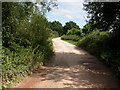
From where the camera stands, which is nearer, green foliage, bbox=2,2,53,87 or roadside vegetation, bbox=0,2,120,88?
green foliage, bbox=2,2,53,87

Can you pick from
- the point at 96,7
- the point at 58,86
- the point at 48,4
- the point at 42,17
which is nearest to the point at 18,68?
the point at 58,86

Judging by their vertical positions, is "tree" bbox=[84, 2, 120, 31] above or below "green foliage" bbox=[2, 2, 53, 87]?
above

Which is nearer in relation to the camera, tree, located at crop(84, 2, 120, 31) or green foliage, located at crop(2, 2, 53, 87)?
green foliage, located at crop(2, 2, 53, 87)

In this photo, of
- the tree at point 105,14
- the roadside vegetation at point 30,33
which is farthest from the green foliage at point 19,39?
the tree at point 105,14

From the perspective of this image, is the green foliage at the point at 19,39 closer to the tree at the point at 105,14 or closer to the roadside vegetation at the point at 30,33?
the roadside vegetation at the point at 30,33

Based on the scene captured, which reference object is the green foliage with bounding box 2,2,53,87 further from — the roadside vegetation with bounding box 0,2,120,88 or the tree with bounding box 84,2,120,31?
the tree with bounding box 84,2,120,31

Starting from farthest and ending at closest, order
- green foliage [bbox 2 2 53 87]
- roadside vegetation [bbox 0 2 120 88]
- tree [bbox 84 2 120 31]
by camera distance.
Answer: tree [bbox 84 2 120 31]
roadside vegetation [bbox 0 2 120 88]
green foliage [bbox 2 2 53 87]

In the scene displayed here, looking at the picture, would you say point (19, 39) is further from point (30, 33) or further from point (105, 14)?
point (105, 14)

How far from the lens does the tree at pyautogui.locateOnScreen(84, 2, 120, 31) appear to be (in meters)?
9.67

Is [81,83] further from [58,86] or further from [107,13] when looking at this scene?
[107,13]

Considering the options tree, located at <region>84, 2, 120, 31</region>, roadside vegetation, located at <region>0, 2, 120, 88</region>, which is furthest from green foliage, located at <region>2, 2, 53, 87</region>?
tree, located at <region>84, 2, 120, 31</region>

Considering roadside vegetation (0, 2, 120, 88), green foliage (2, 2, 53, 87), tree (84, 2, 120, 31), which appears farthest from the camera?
tree (84, 2, 120, 31)

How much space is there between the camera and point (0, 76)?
4.72 m

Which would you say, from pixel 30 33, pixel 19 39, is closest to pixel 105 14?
pixel 30 33
